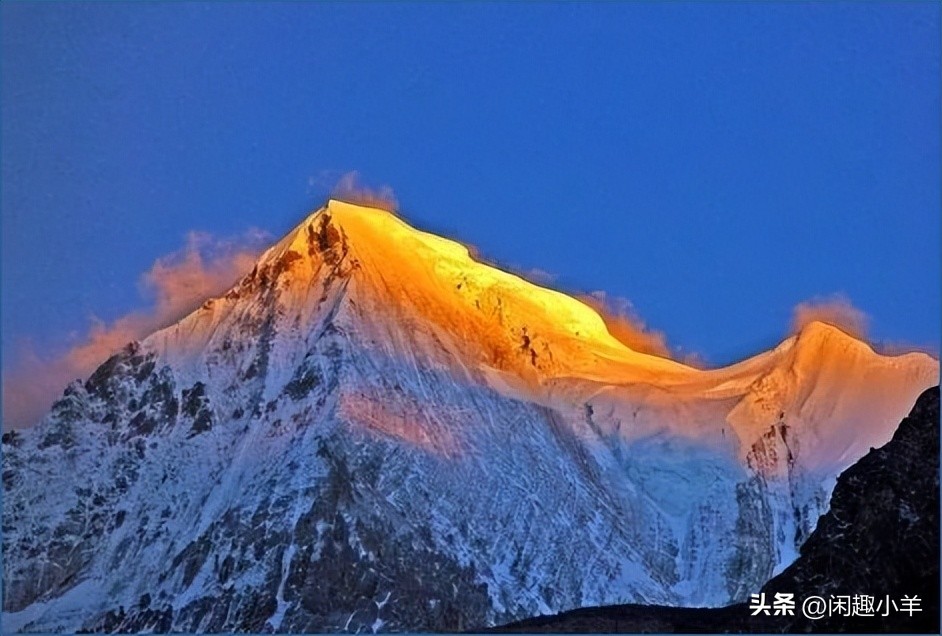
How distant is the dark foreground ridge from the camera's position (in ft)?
336

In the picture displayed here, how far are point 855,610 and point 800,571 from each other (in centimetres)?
1494

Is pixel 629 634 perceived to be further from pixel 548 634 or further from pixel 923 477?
pixel 923 477

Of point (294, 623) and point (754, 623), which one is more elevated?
point (294, 623)

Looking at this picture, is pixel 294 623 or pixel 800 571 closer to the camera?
pixel 800 571

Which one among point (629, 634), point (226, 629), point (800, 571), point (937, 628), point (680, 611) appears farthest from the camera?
point (226, 629)

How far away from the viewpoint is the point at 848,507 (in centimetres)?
11400

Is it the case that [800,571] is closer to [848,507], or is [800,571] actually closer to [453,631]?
[848,507]

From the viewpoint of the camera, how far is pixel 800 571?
117m

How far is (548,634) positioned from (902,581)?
180ft

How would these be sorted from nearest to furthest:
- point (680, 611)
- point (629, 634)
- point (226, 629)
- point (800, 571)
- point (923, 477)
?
1. point (923, 477)
2. point (800, 571)
3. point (629, 634)
4. point (680, 611)
5. point (226, 629)

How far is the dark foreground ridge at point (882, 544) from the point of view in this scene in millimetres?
102312

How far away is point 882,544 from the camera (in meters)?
107

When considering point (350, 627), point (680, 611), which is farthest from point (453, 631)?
point (680, 611)

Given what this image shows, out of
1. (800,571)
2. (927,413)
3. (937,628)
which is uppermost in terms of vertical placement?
(927,413)
